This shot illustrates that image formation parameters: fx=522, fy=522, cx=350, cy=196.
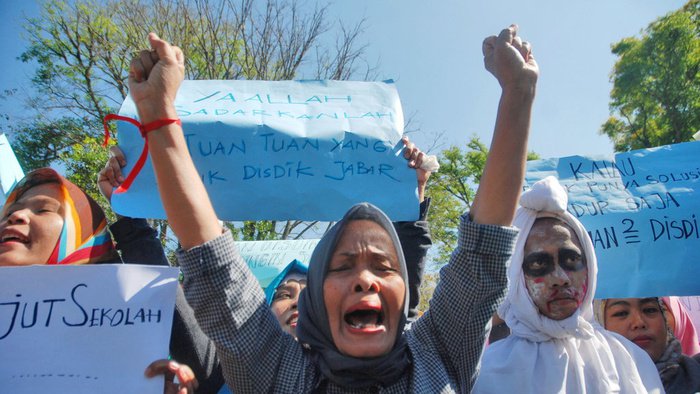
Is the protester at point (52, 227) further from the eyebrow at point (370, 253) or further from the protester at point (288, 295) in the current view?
the protester at point (288, 295)

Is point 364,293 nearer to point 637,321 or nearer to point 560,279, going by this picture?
point 560,279

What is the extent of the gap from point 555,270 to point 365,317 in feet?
3.36

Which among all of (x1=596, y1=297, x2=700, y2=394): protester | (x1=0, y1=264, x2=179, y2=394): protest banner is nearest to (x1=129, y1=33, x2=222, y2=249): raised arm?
(x1=0, y1=264, x2=179, y2=394): protest banner

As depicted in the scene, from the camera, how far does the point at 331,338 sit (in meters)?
1.60

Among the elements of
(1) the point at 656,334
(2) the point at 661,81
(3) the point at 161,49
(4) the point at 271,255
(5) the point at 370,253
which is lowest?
(4) the point at 271,255

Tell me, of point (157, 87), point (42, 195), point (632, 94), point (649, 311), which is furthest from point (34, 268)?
point (632, 94)

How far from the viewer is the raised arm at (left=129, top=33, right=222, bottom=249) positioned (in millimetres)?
1480

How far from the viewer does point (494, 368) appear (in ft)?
7.20

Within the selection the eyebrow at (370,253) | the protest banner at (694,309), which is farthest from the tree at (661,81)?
the eyebrow at (370,253)

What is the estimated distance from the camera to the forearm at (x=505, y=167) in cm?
157

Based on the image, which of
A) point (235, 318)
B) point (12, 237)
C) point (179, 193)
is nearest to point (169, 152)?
point (179, 193)

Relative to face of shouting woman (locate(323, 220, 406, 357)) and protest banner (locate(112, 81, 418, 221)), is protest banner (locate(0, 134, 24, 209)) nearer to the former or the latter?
protest banner (locate(112, 81, 418, 221))

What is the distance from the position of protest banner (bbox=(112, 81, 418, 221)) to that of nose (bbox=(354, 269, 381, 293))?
0.71 metres

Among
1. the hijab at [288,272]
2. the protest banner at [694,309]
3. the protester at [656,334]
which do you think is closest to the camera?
the protester at [656,334]
